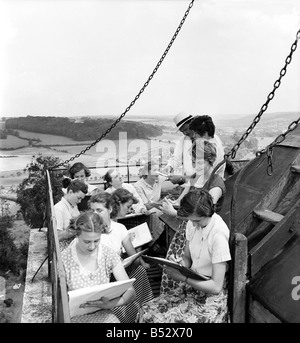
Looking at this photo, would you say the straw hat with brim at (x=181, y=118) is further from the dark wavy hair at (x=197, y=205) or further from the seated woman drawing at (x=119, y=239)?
the dark wavy hair at (x=197, y=205)

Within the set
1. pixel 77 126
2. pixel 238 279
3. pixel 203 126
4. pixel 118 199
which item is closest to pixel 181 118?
pixel 203 126

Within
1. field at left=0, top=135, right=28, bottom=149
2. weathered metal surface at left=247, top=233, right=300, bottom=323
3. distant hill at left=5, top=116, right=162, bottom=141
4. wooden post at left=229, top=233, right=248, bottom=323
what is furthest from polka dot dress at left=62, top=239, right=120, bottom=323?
field at left=0, top=135, right=28, bottom=149

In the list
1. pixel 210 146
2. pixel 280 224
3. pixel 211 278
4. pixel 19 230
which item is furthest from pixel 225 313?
pixel 19 230

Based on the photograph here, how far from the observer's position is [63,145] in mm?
36469

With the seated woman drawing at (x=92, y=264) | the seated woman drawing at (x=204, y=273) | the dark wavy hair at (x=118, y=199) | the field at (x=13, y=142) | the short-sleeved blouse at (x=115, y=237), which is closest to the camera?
the seated woman drawing at (x=204, y=273)

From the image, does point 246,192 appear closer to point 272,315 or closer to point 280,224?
point 280,224

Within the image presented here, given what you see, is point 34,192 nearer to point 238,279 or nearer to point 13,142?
point 13,142

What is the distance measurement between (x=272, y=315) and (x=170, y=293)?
694 millimetres

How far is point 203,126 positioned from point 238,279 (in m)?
1.75

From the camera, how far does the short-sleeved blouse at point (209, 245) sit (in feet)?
8.49

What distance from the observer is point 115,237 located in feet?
11.7

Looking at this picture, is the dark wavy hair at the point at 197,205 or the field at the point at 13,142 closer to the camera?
the dark wavy hair at the point at 197,205

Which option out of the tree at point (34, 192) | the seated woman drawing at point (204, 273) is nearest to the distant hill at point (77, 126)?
the tree at point (34, 192)

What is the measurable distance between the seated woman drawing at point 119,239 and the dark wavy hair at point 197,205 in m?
0.88
